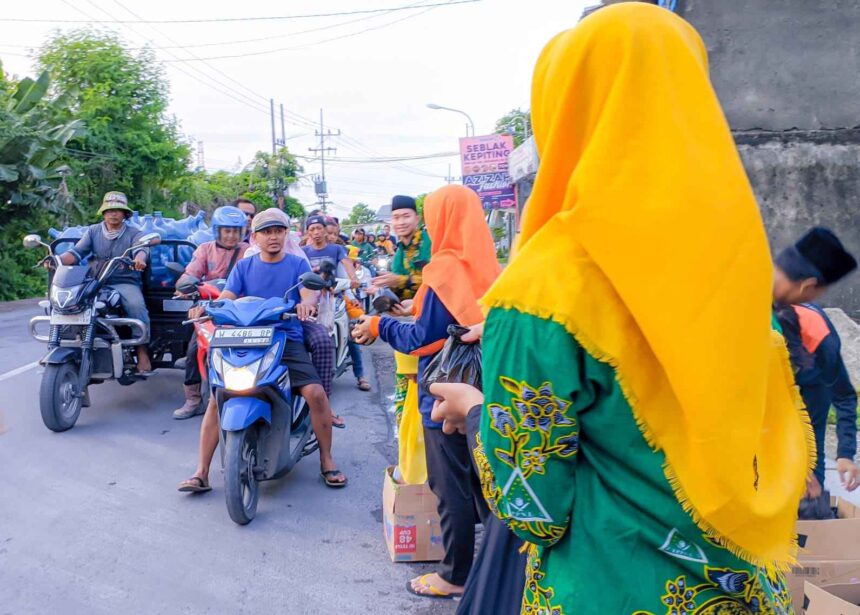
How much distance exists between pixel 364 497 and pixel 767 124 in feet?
21.0

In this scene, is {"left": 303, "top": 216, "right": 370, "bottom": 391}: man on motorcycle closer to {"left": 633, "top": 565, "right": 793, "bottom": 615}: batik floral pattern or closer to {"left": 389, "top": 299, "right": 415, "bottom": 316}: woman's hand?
{"left": 389, "top": 299, "right": 415, "bottom": 316}: woman's hand

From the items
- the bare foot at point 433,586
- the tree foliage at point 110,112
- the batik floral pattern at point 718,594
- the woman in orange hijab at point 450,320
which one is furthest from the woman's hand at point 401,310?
the tree foliage at point 110,112

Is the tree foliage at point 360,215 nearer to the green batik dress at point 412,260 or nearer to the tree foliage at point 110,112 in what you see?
the tree foliage at point 110,112

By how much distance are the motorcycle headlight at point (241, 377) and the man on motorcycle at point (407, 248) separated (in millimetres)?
1111

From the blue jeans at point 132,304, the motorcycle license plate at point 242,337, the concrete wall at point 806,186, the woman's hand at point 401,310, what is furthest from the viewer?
the concrete wall at point 806,186

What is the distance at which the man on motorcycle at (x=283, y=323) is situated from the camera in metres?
4.74

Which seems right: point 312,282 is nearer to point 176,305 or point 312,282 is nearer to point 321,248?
point 176,305

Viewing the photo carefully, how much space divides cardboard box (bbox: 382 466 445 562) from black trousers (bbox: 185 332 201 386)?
10.2 ft

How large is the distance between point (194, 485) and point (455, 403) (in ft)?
11.2

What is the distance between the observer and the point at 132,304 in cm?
664

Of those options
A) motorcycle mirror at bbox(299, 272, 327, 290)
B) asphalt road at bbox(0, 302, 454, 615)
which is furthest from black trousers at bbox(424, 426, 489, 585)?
motorcycle mirror at bbox(299, 272, 327, 290)

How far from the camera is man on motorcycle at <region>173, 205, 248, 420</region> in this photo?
21.1 feet

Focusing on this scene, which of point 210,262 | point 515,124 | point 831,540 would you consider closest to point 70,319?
point 210,262

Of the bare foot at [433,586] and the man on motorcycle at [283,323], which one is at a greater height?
the man on motorcycle at [283,323]
